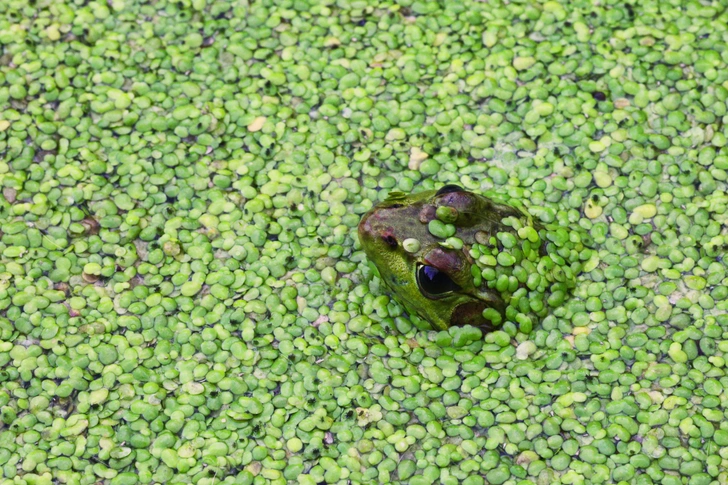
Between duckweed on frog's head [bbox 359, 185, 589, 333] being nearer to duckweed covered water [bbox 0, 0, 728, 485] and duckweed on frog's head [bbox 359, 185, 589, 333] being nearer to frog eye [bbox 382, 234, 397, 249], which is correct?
frog eye [bbox 382, 234, 397, 249]

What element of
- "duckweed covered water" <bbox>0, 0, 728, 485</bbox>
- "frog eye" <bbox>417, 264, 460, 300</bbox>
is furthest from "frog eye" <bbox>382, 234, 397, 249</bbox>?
→ "duckweed covered water" <bbox>0, 0, 728, 485</bbox>

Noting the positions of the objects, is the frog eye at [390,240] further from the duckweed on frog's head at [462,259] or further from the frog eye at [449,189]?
the frog eye at [449,189]

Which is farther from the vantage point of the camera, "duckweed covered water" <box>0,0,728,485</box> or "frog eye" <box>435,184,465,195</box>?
"frog eye" <box>435,184,465,195</box>

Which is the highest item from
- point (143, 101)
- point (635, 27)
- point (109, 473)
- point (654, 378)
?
point (635, 27)

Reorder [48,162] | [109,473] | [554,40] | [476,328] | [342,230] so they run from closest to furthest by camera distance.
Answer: [109,473]
[476,328]
[342,230]
[48,162]
[554,40]

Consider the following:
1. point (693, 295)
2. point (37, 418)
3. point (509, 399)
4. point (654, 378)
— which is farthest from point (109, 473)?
point (693, 295)

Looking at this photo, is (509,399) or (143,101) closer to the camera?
(509,399)

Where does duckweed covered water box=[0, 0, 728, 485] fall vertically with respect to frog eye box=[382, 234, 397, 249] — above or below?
below

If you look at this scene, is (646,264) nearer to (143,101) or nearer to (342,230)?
(342,230)
